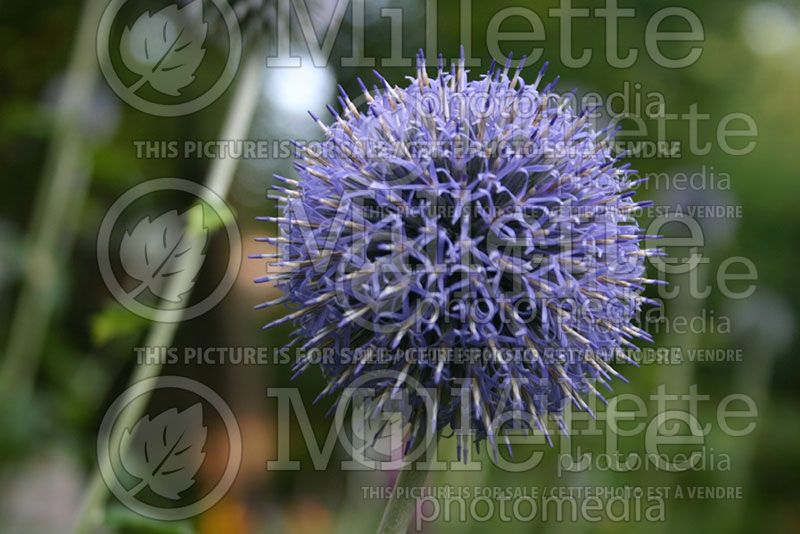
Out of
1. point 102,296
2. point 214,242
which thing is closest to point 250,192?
point 214,242

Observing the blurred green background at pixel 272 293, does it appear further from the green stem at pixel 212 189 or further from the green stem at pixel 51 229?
the green stem at pixel 212 189

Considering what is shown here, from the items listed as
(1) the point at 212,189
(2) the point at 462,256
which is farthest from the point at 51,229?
(2) the point at 462,256

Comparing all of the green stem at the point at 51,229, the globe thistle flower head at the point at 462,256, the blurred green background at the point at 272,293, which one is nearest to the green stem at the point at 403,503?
the globe thistle flower head at the point at 462,256

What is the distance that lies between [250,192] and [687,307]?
9.84 feet

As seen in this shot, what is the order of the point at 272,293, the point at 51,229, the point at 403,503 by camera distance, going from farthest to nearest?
the point at 272,293 → the point at 51,229 → the point at 403,503

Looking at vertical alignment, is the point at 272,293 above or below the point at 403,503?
above

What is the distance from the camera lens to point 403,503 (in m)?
1.38

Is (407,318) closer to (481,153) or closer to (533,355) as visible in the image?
(533,355)

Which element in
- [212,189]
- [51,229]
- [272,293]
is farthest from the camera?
[272,293]

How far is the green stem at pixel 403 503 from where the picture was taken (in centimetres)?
136

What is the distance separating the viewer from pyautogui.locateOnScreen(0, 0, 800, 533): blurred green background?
338 cm

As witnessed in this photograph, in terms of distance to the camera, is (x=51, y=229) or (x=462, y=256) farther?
(x=51, y=229)

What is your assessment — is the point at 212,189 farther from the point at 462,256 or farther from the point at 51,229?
the point at 51,229

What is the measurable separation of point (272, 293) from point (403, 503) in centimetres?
409
